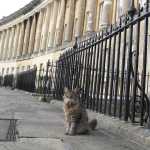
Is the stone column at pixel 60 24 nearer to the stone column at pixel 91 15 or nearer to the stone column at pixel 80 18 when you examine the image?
the stone column at pixel 80 18

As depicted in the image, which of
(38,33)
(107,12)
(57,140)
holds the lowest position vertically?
(57,140)

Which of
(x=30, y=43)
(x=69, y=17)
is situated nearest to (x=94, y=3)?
(x=69, y=17)

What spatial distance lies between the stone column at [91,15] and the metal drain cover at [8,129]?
34.1 meters

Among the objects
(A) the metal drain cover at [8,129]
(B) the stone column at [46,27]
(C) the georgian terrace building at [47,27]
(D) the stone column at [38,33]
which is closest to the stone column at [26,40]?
(C) the georgian terrace building at [47,27]

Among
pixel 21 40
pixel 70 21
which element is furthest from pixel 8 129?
pixel 21 40

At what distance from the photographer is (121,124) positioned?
23.6ft

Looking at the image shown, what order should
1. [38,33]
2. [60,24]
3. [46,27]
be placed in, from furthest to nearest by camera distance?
[38,33] < [46,27] < [60,24]

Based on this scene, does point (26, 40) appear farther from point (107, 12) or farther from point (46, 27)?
point (107, 12)

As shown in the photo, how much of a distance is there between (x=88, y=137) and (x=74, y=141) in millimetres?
619

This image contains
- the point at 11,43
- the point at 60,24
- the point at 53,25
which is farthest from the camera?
the point at 11,43

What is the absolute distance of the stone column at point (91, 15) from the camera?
4280 centimetres

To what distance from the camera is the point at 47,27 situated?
6231 cm

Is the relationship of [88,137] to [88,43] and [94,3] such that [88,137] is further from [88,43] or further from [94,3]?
[94,3]

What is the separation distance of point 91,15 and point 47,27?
754 inches
